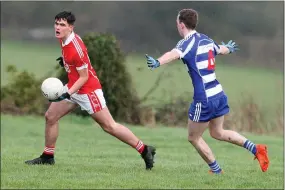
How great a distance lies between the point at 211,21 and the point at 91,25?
3.26m

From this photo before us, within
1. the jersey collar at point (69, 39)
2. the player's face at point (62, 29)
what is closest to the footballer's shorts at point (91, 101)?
the jersey collar at point (69, 39)

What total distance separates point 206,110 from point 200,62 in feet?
1.99

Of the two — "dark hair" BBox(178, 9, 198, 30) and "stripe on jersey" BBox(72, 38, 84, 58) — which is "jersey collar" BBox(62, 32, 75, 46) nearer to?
"stripe on jersey" BBox(72, 38, 84, 58)

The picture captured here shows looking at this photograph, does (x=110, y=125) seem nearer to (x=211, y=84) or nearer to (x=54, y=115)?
(x=54, y=115)

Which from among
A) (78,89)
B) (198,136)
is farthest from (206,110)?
(78,89)

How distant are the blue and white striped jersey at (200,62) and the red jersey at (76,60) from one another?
1255mm

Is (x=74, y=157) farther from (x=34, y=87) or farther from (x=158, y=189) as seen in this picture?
(x=34, y=87)

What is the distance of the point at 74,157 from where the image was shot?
13008mm

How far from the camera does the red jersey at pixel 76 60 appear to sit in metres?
10.5

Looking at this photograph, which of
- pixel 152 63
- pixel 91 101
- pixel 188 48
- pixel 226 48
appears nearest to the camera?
pixel 152 63

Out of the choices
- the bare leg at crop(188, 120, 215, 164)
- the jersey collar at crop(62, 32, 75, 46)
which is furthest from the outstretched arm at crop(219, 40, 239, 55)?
the jersey collar at crop(62, 32, 75, 46)

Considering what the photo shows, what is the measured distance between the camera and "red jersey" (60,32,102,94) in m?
10.5

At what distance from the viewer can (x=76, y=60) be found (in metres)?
10.5

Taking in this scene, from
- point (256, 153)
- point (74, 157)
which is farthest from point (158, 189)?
point (74, 157)
